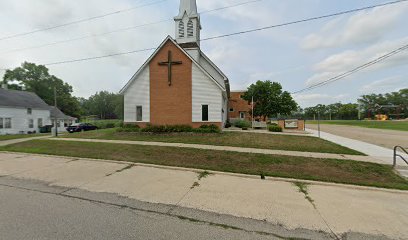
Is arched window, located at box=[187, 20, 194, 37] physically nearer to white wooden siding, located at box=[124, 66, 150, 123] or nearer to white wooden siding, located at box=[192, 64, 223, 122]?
white wooden siding, located at box=[192, 64, 223, 122]

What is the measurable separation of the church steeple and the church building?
389 cm

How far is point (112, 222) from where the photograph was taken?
3650mm

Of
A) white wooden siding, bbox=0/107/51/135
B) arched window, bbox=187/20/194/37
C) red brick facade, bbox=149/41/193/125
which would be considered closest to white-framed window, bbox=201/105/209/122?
red brick facade, bbox=149/41/193/125

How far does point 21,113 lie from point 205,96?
33368mm

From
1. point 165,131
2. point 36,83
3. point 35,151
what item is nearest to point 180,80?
point 165,131

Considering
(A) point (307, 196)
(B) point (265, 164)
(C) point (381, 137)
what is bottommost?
(A) point (307, 196)

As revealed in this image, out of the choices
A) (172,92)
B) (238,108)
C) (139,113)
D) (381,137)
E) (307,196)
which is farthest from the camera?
(238,108)

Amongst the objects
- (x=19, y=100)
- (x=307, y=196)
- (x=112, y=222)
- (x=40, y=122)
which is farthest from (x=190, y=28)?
(x=40, y=122)

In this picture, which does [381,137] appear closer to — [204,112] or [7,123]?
[204,112]

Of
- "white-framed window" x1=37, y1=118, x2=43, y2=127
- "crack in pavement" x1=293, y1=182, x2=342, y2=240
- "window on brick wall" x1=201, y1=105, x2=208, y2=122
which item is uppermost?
"window on brick wall" x1=201, y1=105, x2=208, y2=122

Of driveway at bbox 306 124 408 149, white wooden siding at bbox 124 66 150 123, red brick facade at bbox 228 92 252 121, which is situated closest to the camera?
driveway at bbox 306 124 408 149

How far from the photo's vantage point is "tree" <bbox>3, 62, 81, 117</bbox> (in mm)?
48375

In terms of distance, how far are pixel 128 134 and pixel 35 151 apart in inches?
267

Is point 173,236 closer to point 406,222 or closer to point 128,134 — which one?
point 406,222
